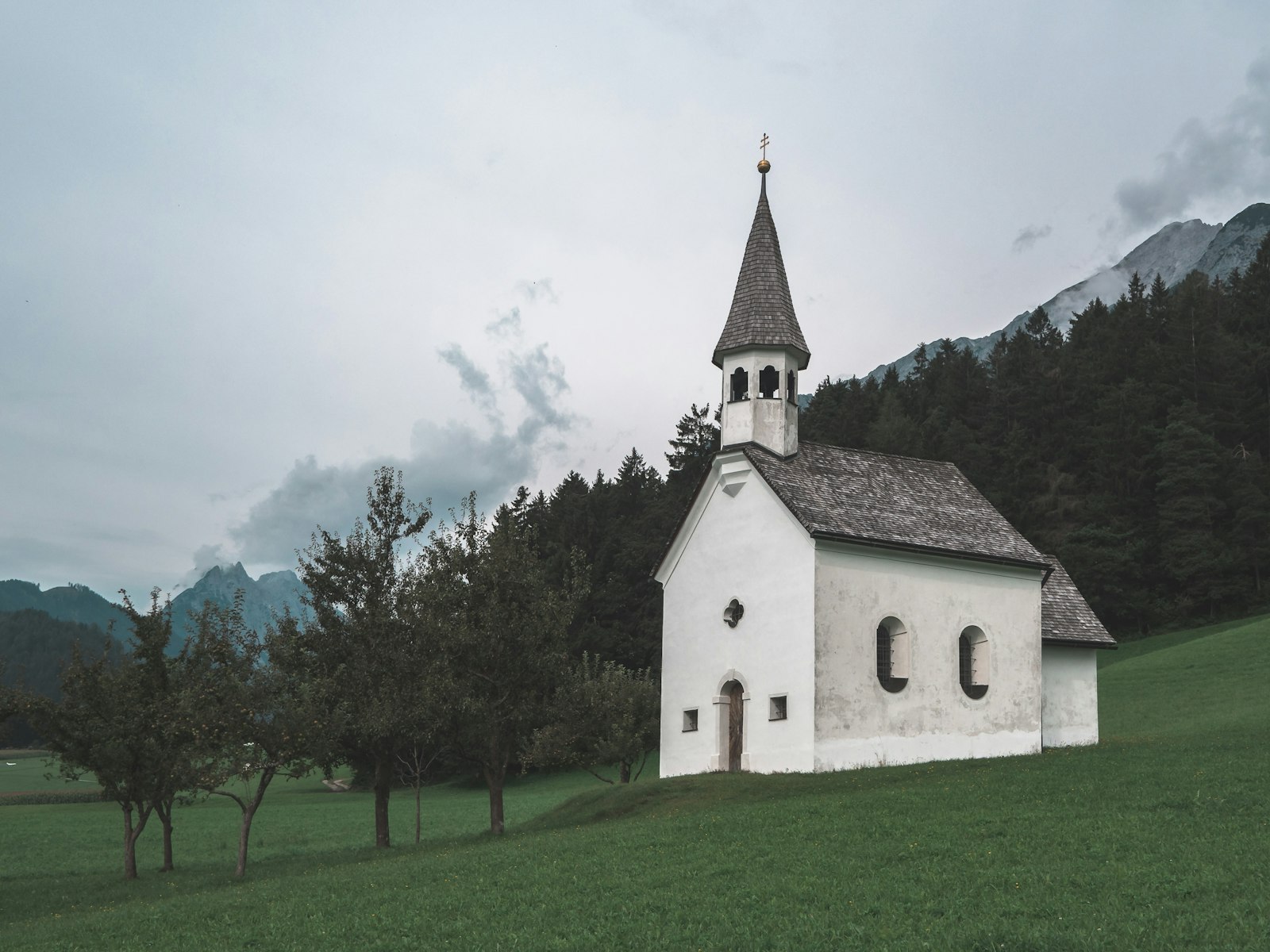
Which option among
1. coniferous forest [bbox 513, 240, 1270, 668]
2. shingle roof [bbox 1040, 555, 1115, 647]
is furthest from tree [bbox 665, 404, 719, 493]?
shingle roof [bbox 1040, 555, 1115, 647]

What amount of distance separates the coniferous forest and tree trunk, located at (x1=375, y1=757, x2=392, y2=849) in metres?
36.9

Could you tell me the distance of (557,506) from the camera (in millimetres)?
95250

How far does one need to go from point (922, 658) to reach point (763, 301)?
39.3ft

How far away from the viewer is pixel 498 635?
29.9 meters

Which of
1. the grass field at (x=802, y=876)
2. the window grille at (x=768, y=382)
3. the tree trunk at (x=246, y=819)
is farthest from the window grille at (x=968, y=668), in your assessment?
the tree trunk at (x=246, y=819)

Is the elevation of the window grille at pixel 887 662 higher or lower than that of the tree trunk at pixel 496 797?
higher

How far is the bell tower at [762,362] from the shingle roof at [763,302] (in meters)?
0.02

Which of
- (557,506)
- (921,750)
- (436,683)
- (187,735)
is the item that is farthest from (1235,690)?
(557,506)

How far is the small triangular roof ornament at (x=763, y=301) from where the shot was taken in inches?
1414

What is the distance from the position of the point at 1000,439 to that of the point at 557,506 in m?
36.7

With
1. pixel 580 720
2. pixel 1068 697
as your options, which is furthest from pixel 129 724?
pixel 1068 697

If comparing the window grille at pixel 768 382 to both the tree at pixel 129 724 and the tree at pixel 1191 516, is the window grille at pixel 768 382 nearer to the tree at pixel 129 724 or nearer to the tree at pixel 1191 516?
the tree at pixel 129 724

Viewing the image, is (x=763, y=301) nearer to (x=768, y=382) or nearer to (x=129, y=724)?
(x=768, y=382)

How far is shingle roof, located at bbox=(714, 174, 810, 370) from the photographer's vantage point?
35.9m
